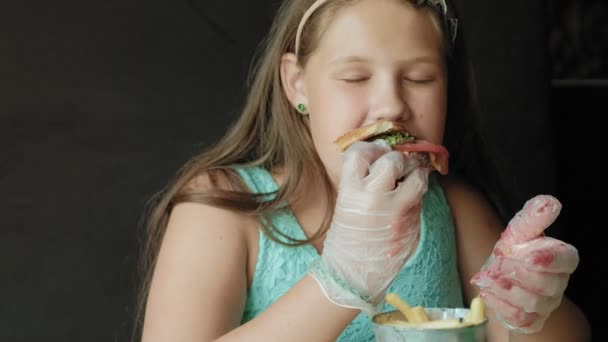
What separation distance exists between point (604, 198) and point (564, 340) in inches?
28.8

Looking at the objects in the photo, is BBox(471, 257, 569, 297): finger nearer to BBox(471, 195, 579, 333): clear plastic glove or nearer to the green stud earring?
BBox(471, 195, 579, 333): clear plastic glove

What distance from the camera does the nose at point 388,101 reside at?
122cm

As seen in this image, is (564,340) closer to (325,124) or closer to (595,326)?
(325,124)

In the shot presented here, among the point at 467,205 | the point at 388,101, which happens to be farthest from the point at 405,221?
the point at 467,205

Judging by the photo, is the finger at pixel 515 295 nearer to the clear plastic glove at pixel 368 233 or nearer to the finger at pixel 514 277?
the finger at pixel 514 277

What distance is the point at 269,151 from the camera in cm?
150

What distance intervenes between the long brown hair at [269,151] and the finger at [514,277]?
47 centimetres

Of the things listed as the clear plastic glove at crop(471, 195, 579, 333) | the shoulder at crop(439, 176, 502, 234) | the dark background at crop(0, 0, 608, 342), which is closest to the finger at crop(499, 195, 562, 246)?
the clear plastic glove at crop(471, 195, 579, 333)

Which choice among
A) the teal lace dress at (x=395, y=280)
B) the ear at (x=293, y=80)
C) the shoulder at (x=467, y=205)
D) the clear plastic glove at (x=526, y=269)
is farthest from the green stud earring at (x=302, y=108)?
the clear plastic glove at (x=526, y=269)

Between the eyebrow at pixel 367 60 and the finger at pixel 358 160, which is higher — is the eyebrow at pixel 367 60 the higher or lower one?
the higher one

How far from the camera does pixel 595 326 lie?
2.09 meters

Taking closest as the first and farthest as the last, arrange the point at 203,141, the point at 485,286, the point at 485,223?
the point at 485,286, the point at 485,223, the point at 203,141

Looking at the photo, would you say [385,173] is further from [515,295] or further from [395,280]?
[395,280]

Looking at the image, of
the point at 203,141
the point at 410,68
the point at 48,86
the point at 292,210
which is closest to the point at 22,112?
the point at 48,86
